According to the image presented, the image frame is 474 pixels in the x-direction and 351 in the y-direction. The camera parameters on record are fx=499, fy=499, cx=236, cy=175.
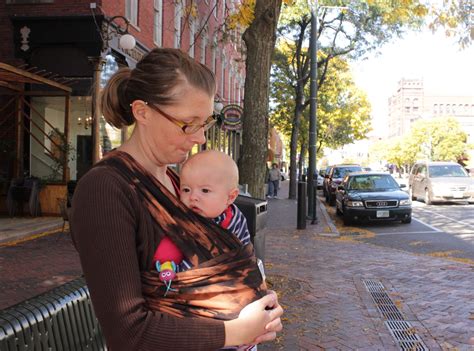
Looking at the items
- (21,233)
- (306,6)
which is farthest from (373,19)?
(21,233)

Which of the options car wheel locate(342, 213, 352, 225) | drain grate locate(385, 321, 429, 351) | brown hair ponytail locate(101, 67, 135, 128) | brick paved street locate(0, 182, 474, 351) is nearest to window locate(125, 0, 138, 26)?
brick paved street locate(0, 182, 474, 351)

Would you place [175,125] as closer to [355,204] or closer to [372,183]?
[355,204]

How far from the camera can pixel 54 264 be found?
25.6 ft

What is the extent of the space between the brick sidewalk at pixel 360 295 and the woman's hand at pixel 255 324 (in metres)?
3.07

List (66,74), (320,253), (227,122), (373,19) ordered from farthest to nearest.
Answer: (373,19) < (227,122) < (66,74) < (320,253)

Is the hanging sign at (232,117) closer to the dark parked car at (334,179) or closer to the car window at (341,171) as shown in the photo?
the dark parked car at (334,179)

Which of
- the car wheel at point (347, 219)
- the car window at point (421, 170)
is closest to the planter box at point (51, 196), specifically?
the car wheel at point (347, 219)

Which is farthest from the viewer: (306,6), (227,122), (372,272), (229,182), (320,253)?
(306,6)

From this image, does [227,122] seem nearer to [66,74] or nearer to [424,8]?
[66,74]

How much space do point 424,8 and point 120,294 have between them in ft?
28.3

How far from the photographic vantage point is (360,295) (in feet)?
20.4

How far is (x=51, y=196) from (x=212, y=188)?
1195cm

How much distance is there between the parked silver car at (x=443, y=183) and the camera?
19.7m

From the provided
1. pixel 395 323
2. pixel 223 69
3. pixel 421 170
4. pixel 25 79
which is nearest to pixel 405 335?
pixel 395 323
